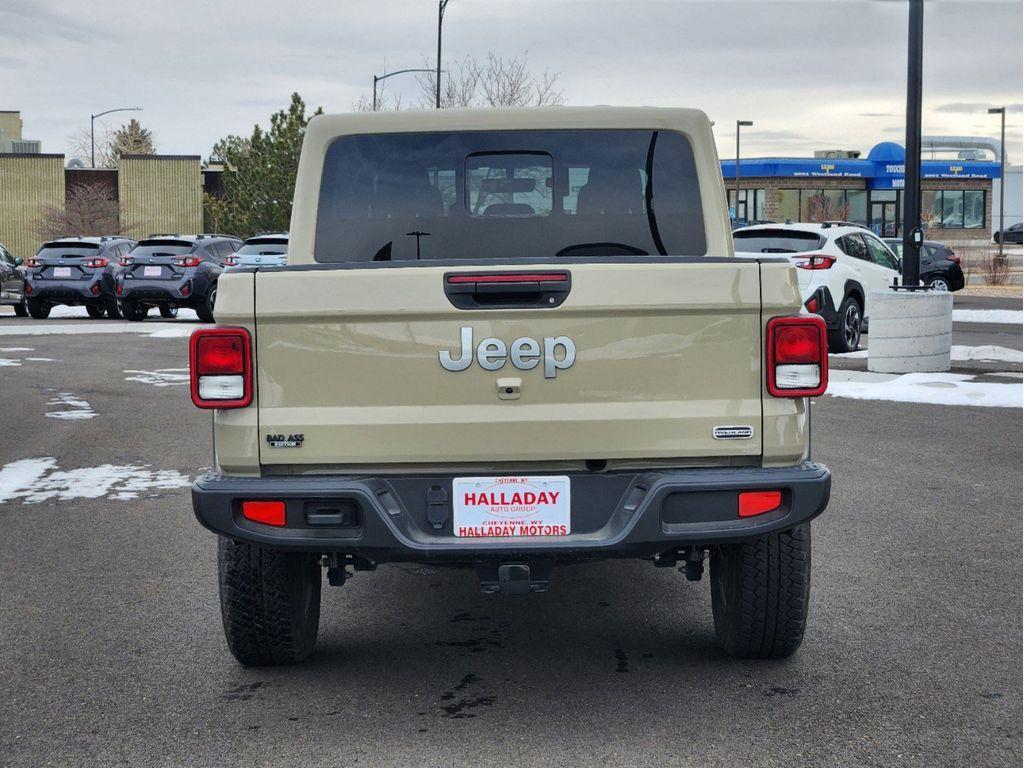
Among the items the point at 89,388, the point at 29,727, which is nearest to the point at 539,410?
the point at 29,727

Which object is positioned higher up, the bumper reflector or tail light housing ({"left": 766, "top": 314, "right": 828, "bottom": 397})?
tail light housing ({"left": 766, "top": 314, "right": 828, "bottom": 397})

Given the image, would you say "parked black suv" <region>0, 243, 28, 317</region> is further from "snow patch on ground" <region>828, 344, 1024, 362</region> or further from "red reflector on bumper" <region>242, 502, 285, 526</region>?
"red reflector on bumper" <region>242, 502, 285, 526</region>

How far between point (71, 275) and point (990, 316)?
18.6 meters

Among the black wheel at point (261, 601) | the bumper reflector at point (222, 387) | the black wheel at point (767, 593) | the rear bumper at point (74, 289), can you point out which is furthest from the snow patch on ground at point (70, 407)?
the rear bumper at point (74, 289)

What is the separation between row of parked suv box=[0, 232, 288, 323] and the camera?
2634 cm

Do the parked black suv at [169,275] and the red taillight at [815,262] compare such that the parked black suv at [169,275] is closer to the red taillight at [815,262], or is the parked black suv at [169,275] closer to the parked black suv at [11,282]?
the parked black suv at [11,282]

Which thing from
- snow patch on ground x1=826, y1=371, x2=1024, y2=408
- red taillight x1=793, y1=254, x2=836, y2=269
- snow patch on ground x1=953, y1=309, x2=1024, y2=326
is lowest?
snow patch on ground x1=826, y1=371, x2=1024, y2=408

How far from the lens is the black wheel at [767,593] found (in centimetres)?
477

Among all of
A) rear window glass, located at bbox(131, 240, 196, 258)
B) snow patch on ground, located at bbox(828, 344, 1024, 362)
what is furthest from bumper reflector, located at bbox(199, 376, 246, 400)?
rear window glass, located at bbox(131, 240, 196, 258)

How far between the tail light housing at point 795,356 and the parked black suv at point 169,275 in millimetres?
22609

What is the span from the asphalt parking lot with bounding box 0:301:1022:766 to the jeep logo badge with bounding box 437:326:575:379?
1.15 m

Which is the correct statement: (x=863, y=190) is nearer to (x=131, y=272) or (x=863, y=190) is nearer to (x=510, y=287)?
(x=131, y=272)

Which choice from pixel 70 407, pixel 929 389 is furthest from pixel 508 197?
pixel 929 389

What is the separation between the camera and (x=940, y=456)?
10047 millimetres
